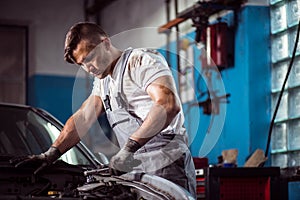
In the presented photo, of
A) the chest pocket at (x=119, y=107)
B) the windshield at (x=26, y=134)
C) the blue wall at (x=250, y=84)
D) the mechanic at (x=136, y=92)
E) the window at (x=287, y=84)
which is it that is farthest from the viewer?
the blue wall at (x=250, y=84)

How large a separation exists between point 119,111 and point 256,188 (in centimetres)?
192

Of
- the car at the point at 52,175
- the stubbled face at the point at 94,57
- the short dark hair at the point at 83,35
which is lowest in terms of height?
the car at the point at 52,175

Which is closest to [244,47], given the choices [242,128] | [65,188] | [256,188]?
[242,128]

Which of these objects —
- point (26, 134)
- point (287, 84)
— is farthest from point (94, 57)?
point (287, 84)

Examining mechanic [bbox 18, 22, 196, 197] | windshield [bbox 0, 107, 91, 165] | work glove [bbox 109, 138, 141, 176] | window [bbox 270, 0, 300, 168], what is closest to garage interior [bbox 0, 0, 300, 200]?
window [bbox 270, 0, 300, 168]

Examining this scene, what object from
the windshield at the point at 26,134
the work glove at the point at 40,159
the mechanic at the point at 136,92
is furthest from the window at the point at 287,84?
the work glove at the point at 40,159

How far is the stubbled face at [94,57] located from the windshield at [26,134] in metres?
0.88

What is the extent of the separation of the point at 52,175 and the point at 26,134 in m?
0.84

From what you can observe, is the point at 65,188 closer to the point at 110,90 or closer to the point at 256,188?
the point at 110,90

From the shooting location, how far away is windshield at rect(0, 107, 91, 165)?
4199mm

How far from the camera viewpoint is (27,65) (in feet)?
33.5

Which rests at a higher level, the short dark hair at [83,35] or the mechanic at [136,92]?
the short dark hair at [83,35]

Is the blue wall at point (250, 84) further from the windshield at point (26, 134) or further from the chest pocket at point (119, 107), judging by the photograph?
the chest pocket at point (119, 107)

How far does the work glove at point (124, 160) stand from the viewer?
3098mm
